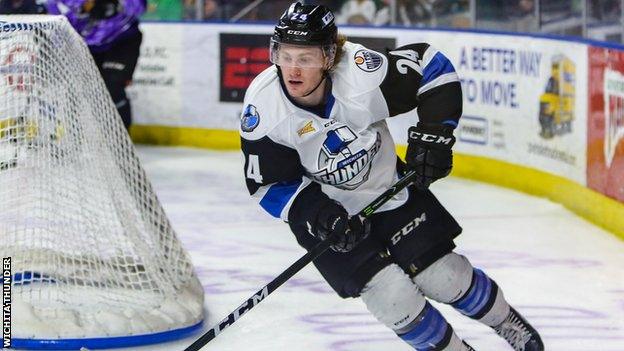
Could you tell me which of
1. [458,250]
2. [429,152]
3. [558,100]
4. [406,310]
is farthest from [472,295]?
[558,100]

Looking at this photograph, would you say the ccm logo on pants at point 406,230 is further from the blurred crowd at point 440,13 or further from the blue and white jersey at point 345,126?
the blurred crowd at point 440,13

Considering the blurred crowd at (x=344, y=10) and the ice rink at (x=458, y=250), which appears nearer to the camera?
the ice rink at (x=458, y=250)

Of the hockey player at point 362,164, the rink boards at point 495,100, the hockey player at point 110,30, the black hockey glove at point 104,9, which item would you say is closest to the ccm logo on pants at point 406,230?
the hockey player at point 362,164

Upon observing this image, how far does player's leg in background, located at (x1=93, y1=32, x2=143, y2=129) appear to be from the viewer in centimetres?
751

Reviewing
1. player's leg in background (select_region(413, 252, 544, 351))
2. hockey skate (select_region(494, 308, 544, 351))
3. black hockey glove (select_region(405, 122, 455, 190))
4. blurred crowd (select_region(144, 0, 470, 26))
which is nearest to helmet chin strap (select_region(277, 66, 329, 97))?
black hockey glove (select_region(405, 122, 455, 190))

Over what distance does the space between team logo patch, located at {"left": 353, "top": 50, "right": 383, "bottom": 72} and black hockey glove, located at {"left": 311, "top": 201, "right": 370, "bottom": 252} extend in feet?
1.22

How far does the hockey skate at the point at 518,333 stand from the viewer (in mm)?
3639

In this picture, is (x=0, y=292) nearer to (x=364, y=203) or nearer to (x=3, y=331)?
(x=3, y=331)

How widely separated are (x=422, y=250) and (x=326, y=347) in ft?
2.60

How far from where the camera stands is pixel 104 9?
7.50m

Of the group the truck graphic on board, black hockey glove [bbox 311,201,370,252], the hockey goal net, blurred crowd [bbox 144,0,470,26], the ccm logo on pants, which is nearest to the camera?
black hockey glove [bbox 311,201,370,252]

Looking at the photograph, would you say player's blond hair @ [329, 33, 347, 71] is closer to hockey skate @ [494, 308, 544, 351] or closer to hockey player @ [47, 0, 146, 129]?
hockey skate @ [494, 308, 544, 351]

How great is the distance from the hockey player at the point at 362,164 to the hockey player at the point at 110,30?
4.13 m

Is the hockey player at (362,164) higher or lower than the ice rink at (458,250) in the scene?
higher
